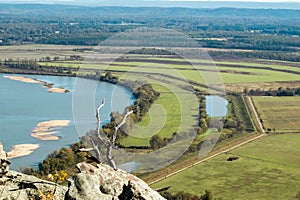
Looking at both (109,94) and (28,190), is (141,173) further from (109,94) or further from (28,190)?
(109,94)

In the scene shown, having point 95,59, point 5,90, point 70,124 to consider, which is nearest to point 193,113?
point 70,124

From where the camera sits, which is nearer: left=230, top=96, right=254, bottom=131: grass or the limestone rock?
the limestone rock

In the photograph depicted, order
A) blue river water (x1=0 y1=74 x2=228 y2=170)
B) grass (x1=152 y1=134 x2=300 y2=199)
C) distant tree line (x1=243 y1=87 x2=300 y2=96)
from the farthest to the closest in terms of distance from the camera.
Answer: distant tree line (x1=243 y1=87 x2=300 y2=96), blue river water (x1=0 y1=74 x2=228 y2=170), grass (x1=152 y1=134 x2=300 y2=199)

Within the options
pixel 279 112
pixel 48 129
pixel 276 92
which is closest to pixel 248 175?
pixel 48 129

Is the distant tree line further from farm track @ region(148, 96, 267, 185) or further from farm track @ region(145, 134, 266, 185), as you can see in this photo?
farm track @ region(145, 134, 266, 185)

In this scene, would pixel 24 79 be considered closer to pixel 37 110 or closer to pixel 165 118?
pixel 37 110

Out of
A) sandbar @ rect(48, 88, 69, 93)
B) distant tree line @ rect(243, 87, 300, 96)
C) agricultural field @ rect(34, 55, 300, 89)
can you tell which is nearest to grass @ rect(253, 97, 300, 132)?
distant tree line @ rect(243, 87, 300, 96)

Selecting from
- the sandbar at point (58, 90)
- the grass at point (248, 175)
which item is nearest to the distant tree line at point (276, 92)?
the sandbar at point (58, 90)
